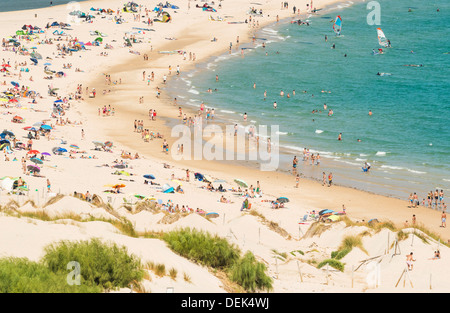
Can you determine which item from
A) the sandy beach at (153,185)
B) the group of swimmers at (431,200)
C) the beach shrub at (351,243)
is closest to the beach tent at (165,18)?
the sandy beach at (153,185)

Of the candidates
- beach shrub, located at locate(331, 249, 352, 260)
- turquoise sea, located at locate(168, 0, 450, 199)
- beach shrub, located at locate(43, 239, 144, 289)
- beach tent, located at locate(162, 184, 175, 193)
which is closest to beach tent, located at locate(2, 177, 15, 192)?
beach tent, located at locate(162, 184, 175, 193)

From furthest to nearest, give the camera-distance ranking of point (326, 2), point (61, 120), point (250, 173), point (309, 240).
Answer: point (326, 2), point (61, 120), point (250, 173), point (309, 240)

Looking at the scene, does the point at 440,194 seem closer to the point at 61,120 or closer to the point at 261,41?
the point at 61,120

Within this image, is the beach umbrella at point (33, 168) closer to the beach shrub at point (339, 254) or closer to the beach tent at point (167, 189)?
the beach tent at point (167, 189)

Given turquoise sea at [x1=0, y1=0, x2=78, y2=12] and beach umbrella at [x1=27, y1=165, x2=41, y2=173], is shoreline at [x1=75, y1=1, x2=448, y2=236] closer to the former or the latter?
beach umbrella at [x1=27, y1=165, x2=41, y2=173]

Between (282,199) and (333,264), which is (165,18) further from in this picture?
(333,264)

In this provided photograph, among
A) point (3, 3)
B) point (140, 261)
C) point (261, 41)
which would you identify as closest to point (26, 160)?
point (140, 261)
